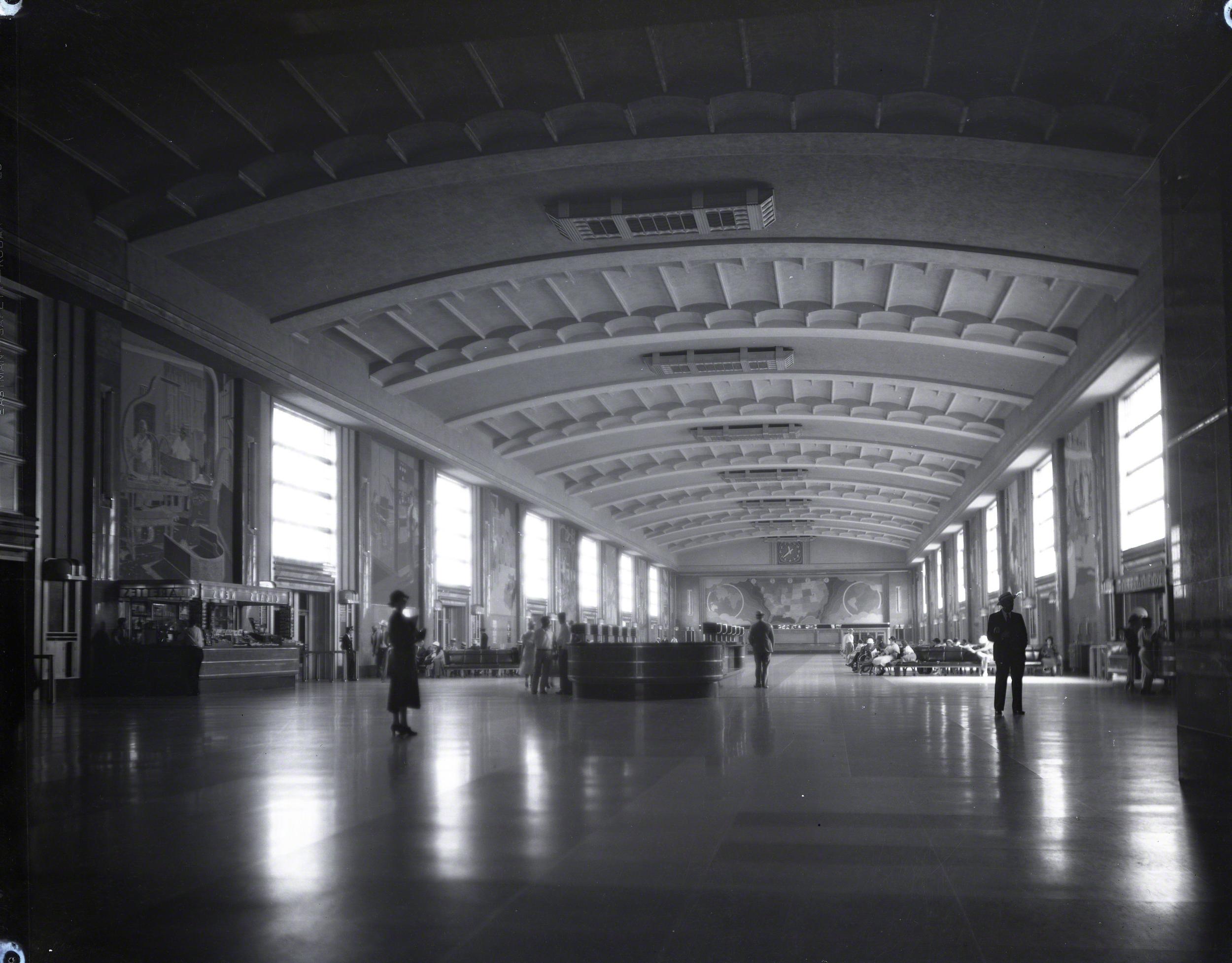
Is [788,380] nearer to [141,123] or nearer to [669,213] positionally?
[669,213]

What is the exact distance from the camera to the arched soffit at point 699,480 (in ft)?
138

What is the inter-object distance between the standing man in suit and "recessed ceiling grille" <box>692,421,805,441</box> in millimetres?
22883

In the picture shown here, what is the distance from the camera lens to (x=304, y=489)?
26312mm

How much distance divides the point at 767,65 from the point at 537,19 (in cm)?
378

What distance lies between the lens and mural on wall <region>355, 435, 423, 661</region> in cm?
2881

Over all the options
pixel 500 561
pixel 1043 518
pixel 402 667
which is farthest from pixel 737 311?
pixel 500 561

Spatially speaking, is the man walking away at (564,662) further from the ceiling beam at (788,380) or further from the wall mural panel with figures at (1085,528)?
the wall mural panel with figures at (1085,528)

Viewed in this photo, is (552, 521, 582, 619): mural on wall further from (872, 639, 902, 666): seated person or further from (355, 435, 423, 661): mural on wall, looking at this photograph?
(872, 639, 902, 666): seated person

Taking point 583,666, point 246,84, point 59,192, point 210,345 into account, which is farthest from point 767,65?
point 210,345

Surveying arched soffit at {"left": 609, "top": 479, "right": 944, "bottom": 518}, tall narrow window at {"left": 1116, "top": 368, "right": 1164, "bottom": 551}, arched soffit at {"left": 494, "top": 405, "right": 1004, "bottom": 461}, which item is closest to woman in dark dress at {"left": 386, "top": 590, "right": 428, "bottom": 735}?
tall narrow window at {"left": 1116, "top": 368, "right": 1164, "bottom": 551}

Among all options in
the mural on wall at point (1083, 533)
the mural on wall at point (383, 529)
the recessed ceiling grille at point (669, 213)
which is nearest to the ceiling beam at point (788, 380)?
the mural on wall at point (1083, 533)

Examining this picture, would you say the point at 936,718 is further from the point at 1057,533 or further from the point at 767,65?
the point at 1057,533

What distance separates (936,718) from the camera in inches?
491

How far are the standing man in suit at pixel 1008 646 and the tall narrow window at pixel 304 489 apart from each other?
16666mm
